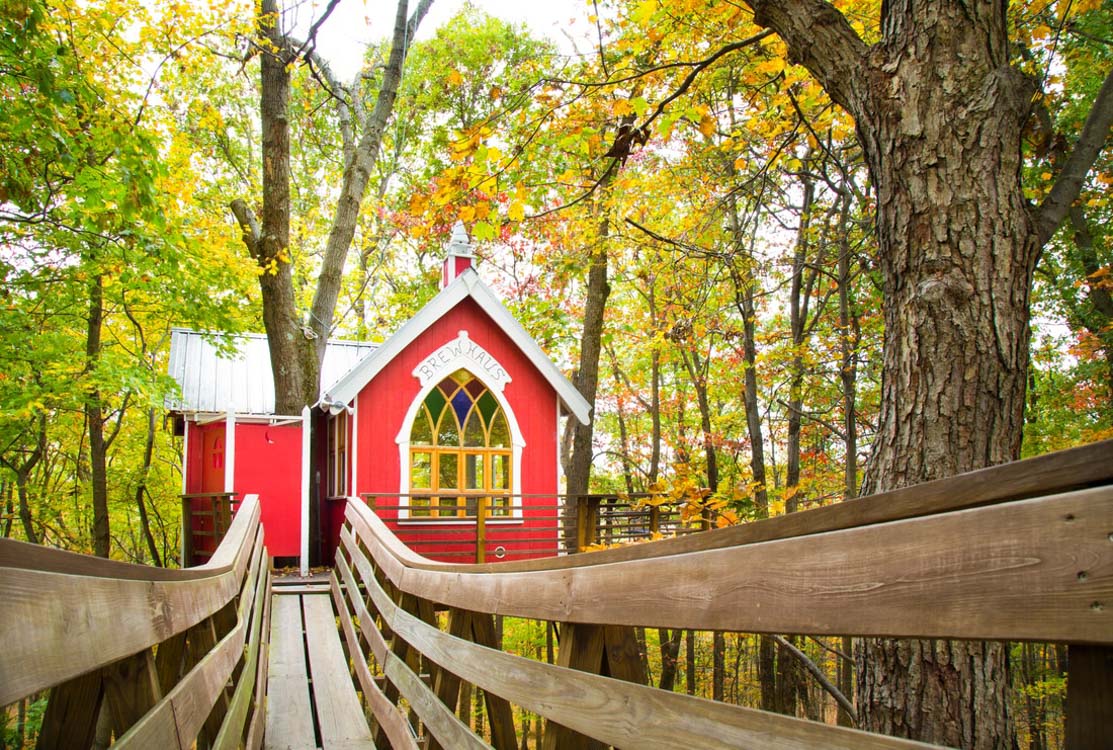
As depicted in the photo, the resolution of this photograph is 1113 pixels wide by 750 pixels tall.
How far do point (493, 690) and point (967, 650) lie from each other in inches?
64.5

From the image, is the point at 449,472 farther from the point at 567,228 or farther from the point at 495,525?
the point at 567,228

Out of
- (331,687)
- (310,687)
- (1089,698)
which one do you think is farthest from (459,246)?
(1089,698)

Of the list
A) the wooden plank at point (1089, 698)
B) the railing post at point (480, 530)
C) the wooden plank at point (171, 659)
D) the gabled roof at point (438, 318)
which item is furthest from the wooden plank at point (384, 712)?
the gabled roof at point (438, 318)

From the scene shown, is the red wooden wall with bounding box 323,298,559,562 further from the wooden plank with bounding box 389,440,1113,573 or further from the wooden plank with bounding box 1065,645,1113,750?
the wooden plank with bounding box 1065,645,1113,750

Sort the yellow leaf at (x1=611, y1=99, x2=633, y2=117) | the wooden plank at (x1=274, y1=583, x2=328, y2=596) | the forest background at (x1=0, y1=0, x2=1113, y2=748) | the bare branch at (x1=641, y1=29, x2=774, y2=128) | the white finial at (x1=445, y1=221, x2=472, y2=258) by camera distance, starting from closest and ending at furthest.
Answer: the bare branch at (x1=641, y1=29, x2=774, y2=128), the yellow leaf at (x1=611, y1=99, x2=633, y2=117), the forest background at (x1=0, y1=0, x2=1113, y2=748), the wooden plank at (x1=274, y1=583, x2=328, y2=596), the white finial at (x1=445, y1=221, x2=472, y2=258)

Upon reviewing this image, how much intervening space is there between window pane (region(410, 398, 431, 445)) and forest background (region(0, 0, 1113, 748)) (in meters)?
3.35

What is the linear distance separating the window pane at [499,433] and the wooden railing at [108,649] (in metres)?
10.3

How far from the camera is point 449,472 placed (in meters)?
12.9

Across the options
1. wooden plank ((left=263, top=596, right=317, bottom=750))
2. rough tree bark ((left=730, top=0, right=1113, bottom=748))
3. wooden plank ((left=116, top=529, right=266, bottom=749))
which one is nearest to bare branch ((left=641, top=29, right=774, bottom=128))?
rough tree bark ((left=730, top=0, right=1113, bottom=748))

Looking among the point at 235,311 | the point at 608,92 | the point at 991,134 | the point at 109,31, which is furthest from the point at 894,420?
the point at 235,311

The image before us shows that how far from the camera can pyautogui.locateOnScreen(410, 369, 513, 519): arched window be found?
504 inches

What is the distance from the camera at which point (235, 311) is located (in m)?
14.7

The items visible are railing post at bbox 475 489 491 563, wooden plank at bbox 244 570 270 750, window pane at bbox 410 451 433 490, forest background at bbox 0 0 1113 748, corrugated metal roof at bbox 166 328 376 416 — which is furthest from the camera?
corrugated metal roof at bbox 166 328 376 416

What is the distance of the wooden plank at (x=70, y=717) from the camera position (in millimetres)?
1399
